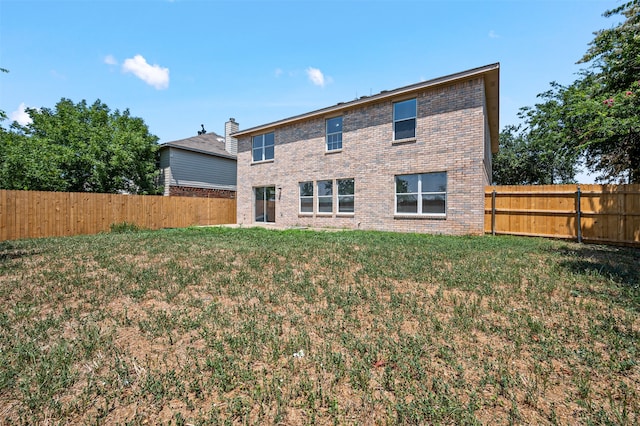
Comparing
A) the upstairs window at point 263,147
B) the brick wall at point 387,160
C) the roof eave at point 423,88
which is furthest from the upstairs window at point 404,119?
the upstairs window at point 263,147

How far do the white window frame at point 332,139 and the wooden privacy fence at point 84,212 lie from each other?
28.9 feet

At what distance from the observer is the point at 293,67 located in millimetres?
10789

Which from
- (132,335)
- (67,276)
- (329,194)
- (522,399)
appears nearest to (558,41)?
(329,194)

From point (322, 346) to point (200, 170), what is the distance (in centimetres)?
2042

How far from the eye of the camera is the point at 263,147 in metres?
17.7

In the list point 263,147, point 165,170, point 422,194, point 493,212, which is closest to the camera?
point 493,212

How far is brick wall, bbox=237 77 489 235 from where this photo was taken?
1107 cm

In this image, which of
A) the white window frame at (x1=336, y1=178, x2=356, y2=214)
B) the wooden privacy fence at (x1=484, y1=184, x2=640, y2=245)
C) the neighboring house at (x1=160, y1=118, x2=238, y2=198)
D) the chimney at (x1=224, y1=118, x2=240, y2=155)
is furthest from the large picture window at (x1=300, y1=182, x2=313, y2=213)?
the chimney at (x1=224, y1=118, x2=240, y2=155)

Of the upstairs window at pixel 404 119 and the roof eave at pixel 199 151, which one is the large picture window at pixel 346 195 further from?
the roof eave at pixel 199 151

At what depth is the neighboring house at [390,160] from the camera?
11.1 metres

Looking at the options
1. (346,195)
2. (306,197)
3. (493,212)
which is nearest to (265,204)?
(306,197)

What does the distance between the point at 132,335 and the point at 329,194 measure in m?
12.2

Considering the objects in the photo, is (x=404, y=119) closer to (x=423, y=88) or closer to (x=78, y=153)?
(x=423, y=88)

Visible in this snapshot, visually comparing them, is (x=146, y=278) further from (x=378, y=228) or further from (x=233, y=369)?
(x=378, y=228)
